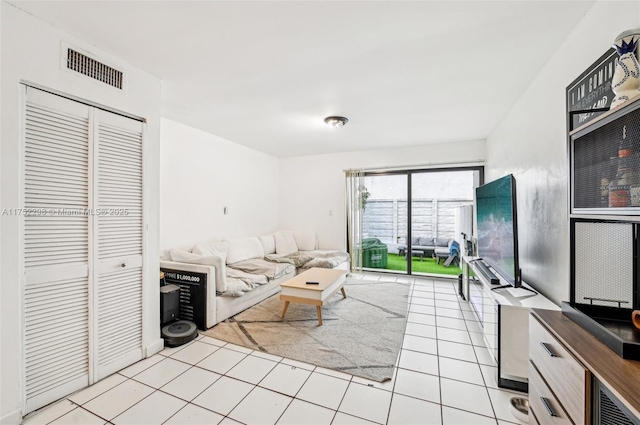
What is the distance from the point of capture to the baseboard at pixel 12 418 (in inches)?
61.5

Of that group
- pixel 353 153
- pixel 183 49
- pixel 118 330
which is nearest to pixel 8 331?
pixel 118 330

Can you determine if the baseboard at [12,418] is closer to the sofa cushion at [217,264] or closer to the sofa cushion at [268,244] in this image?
the sofa cushion at [217,264]

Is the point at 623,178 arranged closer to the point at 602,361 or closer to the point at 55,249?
the point at 602,361

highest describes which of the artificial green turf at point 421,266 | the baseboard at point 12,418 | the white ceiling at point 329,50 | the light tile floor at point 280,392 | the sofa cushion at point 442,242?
the white ceiling at point 329,50

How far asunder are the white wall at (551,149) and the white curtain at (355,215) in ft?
9.35

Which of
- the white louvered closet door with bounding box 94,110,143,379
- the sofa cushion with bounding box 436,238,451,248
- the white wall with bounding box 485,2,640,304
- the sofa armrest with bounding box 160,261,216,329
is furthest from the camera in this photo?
the sofa cushion with bounding box 436,238,451,248

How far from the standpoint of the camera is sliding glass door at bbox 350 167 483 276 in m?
5.00

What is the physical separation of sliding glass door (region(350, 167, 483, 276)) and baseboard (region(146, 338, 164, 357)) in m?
3.79

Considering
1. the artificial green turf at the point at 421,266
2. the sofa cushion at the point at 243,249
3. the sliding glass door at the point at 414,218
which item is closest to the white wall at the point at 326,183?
the sliding glass door at the point at 414,218

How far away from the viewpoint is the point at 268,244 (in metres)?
5.23

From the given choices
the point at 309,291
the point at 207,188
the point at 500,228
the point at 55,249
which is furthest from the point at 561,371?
the point at 207,188

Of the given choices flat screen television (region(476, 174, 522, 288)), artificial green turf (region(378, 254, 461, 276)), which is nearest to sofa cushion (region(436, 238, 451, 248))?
artificial green turf (region(378, 254, 461, 276))

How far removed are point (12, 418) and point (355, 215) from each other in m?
4.78

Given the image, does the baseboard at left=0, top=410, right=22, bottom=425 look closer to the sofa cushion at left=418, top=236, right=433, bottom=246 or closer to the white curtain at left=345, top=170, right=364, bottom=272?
the white curtain at left=345, top=170, right=364, bottom=272
